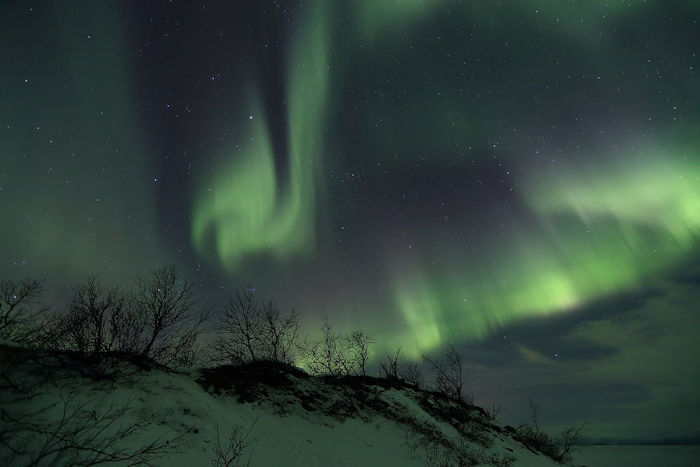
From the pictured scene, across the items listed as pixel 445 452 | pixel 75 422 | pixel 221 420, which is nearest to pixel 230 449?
pixel 221 420

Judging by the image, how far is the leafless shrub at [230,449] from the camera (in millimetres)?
13550

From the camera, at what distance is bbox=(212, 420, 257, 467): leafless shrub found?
13550 millimetres

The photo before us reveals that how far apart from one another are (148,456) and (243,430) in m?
5.60

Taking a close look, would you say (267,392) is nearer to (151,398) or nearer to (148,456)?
(151,398)

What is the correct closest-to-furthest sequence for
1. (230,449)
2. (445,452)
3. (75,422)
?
(75,422) → (230,449) → (445,452)

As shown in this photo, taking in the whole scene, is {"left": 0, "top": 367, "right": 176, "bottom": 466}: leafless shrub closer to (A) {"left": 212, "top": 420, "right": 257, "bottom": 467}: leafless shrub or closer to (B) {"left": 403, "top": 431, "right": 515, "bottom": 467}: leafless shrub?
(A) {"left": 212, "top": 420, "right": 257, "bottom": 467}: leafless shrub

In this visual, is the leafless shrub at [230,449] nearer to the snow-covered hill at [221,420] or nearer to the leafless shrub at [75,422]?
the snow-covered hill at [221,420]

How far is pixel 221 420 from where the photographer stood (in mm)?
16484

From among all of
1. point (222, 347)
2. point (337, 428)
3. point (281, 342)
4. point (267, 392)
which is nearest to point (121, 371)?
point (267, 392)

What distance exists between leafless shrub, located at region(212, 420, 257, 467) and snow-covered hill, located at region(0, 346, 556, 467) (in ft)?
0.22

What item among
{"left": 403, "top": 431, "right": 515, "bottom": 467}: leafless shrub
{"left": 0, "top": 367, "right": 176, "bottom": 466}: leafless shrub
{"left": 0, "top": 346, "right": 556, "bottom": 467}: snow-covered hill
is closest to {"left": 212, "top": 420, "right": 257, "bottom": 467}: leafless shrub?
{"left": 0, "top": 346, "right": 556, "bottom": 467}: snow-covered hill

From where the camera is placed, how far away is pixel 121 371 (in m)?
16.3

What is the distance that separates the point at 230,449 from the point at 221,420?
201cm

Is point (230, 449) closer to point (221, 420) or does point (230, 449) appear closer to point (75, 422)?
point (221, 420)
